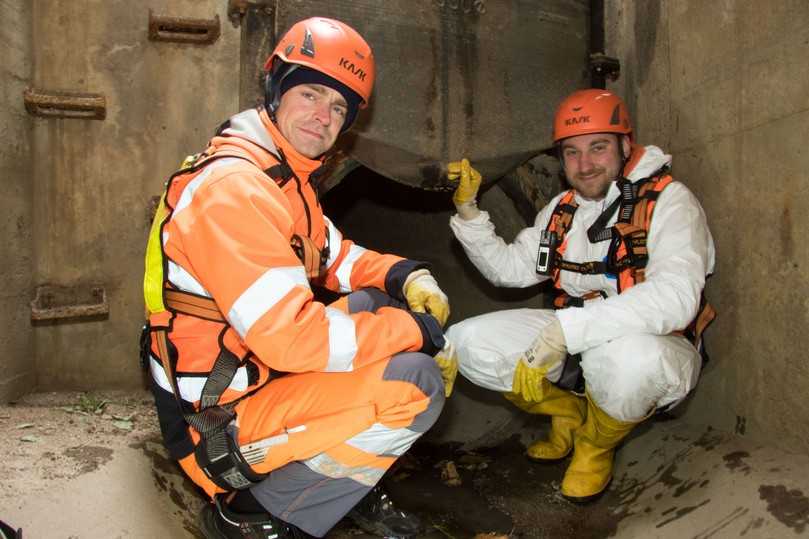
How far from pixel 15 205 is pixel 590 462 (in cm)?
310

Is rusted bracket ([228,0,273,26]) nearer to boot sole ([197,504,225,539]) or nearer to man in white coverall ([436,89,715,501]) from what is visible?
man in white coverall ([436,89,715,501])

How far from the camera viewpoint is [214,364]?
2.13 metres

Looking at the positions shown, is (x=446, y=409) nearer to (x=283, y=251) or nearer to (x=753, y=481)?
(x=753, y=481)

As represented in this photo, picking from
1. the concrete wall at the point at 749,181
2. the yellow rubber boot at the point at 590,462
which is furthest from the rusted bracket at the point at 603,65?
the yellow rubber boot at the point at 590,462

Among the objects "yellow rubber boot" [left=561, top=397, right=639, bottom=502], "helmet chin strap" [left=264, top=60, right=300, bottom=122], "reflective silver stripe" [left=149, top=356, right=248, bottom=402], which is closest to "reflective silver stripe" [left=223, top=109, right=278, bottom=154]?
"helmet chin strap" [left=264, top=60, right=300, bottom=122]

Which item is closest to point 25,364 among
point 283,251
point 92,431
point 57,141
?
point 92,431

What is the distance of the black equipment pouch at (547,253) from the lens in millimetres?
3369

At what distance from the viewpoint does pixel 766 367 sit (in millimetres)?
2598

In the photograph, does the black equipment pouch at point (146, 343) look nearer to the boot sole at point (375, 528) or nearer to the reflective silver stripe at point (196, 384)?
the reflective silver stripe at point (196, 384)

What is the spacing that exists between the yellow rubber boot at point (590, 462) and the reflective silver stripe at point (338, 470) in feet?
3.84

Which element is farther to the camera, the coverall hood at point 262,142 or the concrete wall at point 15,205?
the concrete wall at point 15,205

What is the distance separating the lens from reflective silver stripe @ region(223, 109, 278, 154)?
233 centimetres

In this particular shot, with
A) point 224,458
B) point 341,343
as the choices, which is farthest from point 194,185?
point 224,458

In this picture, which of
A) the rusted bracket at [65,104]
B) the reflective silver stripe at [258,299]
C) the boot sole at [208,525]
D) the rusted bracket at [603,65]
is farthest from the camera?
the rusted bracket at [603,65]
